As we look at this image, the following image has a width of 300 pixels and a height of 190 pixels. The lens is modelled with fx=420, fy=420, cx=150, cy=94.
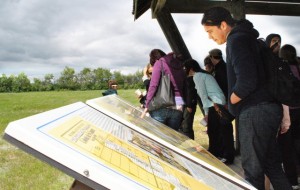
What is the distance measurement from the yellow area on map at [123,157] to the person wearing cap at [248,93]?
48.1 inches

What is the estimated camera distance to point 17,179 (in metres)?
5.29

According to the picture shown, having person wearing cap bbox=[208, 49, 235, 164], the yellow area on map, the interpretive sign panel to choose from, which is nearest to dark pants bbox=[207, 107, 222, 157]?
person wearing cap bbox=[208, 49, 235, 164]

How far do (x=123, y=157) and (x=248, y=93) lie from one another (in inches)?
57.5

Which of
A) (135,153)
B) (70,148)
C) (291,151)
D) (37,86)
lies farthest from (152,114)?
(37,86)

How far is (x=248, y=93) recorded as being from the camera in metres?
2.42

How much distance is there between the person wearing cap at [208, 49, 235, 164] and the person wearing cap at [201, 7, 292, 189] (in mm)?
2497

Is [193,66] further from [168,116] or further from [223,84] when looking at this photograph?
[168,116]

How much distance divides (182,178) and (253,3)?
5.31 m

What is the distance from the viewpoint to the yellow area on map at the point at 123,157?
3.32ft

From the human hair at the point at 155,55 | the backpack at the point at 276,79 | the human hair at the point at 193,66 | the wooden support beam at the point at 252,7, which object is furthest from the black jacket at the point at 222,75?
the backpack at the point at 276,79

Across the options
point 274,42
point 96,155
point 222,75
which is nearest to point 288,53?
point 274,42

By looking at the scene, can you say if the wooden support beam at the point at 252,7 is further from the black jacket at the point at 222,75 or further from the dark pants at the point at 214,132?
the dark pants at the point at 214,132

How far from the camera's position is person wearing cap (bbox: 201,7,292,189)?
241cm

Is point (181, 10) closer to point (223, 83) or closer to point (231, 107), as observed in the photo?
point (223, 83)
